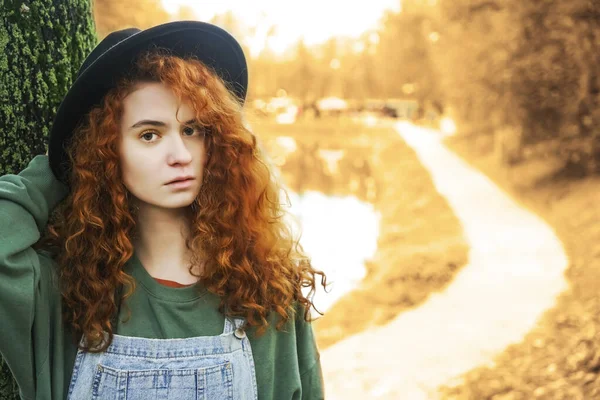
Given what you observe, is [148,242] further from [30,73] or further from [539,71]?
[539,71]

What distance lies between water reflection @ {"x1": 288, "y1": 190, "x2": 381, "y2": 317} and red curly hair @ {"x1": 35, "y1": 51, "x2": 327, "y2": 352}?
5163 millimetres

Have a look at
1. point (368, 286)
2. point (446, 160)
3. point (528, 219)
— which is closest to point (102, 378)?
point (368, 286)

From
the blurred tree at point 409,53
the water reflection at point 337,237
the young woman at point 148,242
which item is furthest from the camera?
the blurred tree at point 409,53

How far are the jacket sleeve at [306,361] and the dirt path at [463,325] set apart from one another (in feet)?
10.3

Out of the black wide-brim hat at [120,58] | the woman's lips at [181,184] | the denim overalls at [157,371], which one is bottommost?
the denim overalls at [157,371]

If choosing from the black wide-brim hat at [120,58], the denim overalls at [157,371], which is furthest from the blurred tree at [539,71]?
the denim overalls at [157,371]

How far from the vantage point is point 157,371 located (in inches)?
61.0

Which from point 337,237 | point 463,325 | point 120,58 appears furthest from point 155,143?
point 337,237

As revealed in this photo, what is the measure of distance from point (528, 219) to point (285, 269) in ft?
32.1

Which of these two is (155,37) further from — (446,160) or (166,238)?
(446,160)

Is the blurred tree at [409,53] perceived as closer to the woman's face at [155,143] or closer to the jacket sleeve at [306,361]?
the jacket sleeve at [306,361]

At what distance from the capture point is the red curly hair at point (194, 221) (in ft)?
5.20

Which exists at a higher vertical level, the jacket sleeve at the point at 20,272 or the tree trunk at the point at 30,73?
the tree trunk at the point at 30,73

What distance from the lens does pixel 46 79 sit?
73.0 inches
